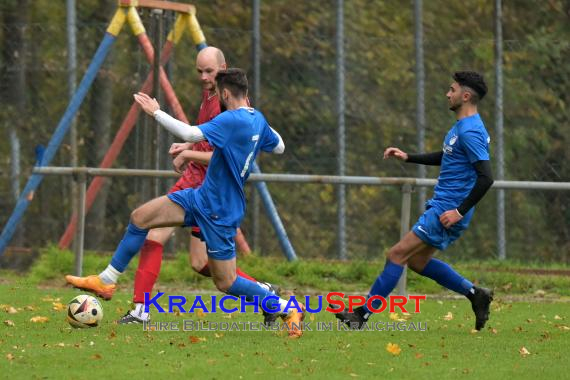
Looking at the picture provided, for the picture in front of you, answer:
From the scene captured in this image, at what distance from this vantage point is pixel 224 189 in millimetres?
8828

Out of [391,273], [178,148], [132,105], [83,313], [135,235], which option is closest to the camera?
[178,148]

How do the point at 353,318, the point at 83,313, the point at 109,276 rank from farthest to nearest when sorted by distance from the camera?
the point at 353,318 → the point at 109,276 → the point at 83,313

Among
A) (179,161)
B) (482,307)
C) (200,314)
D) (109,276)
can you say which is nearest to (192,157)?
(179,161)

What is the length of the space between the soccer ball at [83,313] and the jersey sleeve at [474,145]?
2676mm

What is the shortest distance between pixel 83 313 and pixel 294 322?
1399 millimetres

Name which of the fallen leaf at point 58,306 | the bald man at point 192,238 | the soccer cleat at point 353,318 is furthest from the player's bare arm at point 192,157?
the fallen leaf at point 58,306

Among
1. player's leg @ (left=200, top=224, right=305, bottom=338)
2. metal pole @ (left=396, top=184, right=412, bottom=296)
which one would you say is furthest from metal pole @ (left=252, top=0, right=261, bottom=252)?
player's leg @ (left=200, top=224, right=305, bottom=338)

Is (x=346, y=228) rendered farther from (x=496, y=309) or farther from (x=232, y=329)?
(x=232, y=329)

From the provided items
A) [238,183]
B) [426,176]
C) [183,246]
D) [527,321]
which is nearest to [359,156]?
[426,176]

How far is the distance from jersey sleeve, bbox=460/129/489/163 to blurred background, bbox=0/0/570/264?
15.8ft

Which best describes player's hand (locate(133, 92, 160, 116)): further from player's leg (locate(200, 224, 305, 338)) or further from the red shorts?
the red shorts

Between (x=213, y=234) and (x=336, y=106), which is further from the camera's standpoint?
(x=336, y=106)

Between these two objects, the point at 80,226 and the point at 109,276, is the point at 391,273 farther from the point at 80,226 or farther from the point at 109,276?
the point at 80,226

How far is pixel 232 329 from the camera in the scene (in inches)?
373
